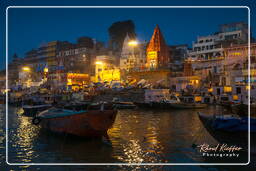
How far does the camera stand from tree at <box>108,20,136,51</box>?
84875mm

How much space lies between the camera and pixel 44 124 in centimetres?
1625

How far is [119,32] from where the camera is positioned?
86562mm

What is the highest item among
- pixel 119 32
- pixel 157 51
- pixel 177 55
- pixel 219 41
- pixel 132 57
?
pixel 119 32

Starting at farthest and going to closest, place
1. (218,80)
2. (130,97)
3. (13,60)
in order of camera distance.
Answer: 1. (13,60)
2. (218,80)
3. (130,97)

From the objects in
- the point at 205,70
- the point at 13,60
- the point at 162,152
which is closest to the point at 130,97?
the point at 205,70

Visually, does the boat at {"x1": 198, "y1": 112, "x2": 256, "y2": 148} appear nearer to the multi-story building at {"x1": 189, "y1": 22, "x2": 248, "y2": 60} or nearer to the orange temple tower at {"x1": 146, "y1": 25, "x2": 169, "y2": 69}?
the multi-story building at {"x1": 189, "y1": 22, "x2": 248, "y2": 60}

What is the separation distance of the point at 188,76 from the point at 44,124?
138 ft

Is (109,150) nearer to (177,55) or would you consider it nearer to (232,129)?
(232,129)

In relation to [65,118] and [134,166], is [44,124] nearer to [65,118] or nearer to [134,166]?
[65,118]

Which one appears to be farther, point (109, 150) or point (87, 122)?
point (87, 122)

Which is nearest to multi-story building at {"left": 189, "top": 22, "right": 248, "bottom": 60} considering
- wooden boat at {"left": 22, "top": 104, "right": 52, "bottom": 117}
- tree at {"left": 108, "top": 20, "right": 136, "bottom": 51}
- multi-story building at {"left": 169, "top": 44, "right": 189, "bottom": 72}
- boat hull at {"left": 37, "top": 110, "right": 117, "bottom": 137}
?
multi-story building at {"left": 169, "top": 44, "right": 189, "bottom": 72}

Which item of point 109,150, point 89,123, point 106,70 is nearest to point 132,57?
point 106,70

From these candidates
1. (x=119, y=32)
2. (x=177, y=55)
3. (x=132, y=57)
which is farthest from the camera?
(x=119, y=32)

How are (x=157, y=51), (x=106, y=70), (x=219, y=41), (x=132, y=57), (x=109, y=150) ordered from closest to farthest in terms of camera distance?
(x=109, y=150)
(x=157, y=51)
(x=219, y=41)
(x=132, y=57)
(x=106, y=70)
